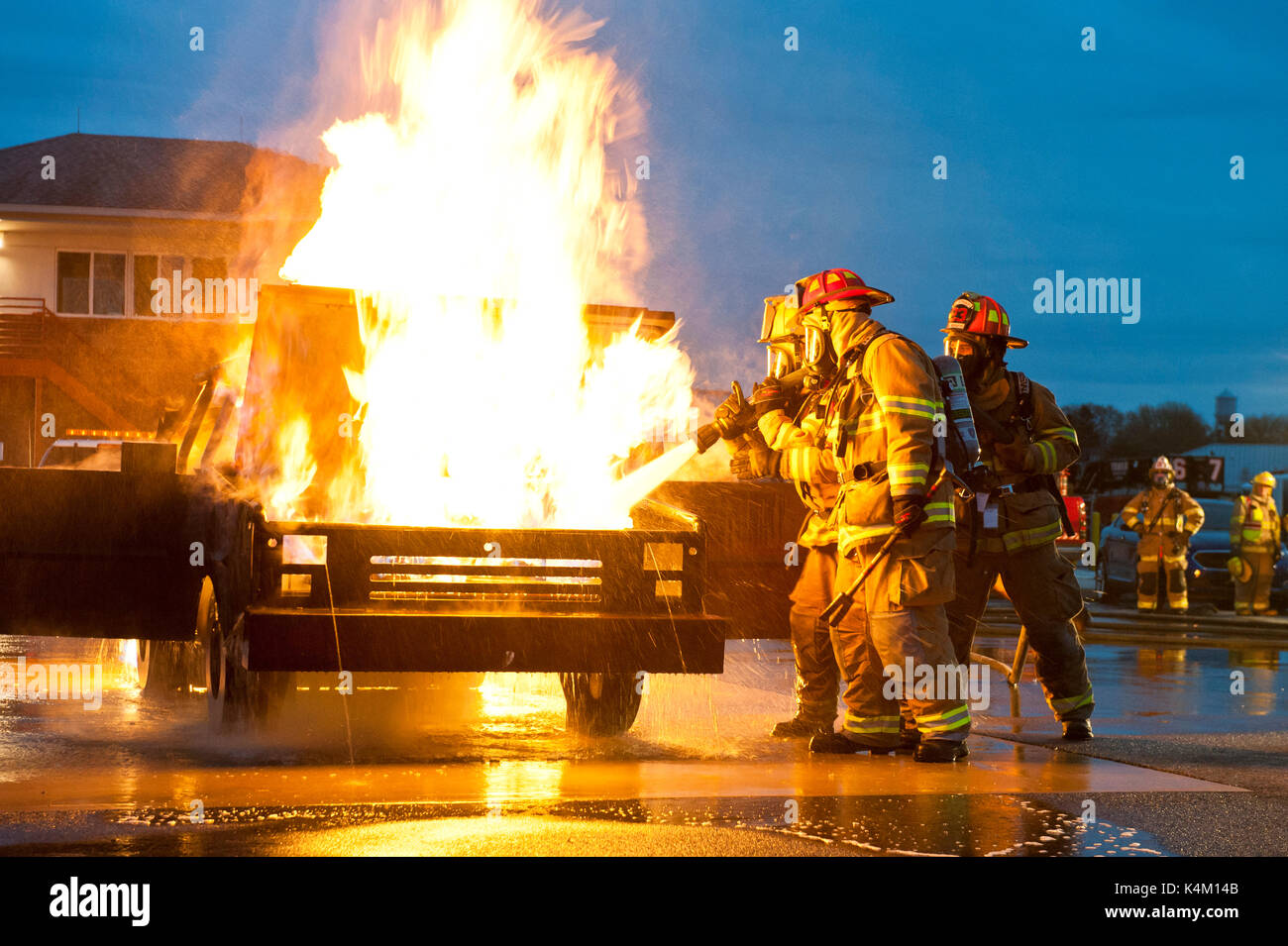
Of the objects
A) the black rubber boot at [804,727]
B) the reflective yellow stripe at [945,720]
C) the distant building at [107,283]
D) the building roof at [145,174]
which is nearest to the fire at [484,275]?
the black rubber boot at [804,727]

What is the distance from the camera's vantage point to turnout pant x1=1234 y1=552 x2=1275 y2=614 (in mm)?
19297

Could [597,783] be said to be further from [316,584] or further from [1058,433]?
[1058,433]

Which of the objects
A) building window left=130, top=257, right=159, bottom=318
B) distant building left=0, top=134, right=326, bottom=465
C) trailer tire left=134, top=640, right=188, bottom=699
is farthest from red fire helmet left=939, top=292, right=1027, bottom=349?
building window left=130, top=257, right=159, bottom=318

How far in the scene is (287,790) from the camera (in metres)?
5.95

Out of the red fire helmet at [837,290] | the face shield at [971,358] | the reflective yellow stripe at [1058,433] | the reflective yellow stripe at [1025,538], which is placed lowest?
the reflective yellow stripe at [1025,538]

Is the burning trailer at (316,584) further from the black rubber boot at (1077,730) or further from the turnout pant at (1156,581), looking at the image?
the turnout pant at (1156,581)

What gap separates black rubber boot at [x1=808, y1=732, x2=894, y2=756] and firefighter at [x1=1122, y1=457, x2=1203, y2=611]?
1265cm

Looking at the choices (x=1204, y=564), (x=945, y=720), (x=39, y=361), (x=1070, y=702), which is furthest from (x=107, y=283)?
(x=945, y=720)

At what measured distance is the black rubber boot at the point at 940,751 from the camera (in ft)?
22.7

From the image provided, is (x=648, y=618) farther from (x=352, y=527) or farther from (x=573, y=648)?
(x=352, y=527)

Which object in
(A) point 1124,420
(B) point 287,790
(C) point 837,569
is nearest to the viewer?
(B) point 287,790

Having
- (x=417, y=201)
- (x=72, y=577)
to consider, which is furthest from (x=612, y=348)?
(x=72, y=577)

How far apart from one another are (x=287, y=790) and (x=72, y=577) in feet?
6.90

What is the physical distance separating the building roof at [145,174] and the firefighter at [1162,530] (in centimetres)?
1500
